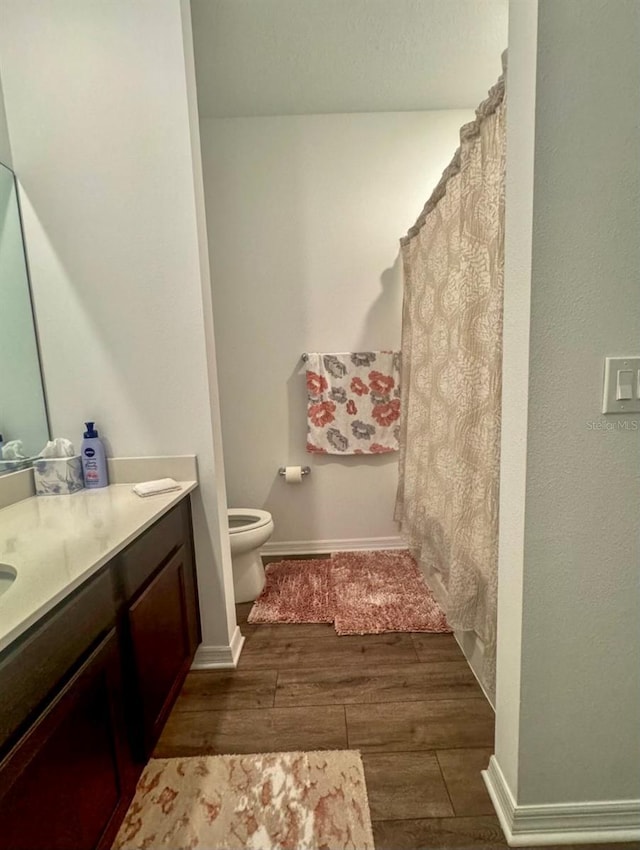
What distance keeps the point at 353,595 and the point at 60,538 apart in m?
1.47

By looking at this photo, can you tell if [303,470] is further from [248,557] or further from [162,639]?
[162,639]

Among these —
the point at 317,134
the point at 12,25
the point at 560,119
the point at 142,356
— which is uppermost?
the point at 317,134

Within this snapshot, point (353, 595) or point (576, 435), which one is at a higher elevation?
point (576, 435)

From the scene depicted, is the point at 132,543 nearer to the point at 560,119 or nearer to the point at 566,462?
the point at 566,462

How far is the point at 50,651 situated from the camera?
70 cm

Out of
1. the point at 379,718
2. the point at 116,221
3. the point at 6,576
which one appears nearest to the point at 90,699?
the point at 6,576

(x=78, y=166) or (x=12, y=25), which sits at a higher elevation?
(x=12, y=25)

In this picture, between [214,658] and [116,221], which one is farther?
[214,658]

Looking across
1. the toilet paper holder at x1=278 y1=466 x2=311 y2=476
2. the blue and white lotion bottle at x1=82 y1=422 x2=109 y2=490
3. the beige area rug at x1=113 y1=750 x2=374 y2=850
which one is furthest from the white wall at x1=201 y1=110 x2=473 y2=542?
the beige area rug at x1=113 y1=750 x2=374 y2=850

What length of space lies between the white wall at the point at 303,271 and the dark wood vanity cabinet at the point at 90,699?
1293 mm

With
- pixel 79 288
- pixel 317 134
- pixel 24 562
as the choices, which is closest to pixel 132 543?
pixel 24 562

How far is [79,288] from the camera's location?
1406 millimetres

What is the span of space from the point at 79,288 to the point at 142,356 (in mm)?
331

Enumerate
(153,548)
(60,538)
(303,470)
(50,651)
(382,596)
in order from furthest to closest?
(303,470)
(382,596)
(153,548)
(60,538)
(50,651)
